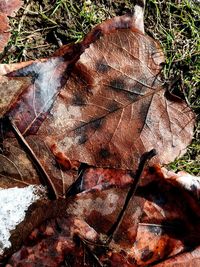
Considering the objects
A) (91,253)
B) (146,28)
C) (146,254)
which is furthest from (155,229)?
(146,28)

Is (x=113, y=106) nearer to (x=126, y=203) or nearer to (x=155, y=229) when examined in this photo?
(x=126, y=203)

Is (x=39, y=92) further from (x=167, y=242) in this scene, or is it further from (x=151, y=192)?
(x=167, y=242)

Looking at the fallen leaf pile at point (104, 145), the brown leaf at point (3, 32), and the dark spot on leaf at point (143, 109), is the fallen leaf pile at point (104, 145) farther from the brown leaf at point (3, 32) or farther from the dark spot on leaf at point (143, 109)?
the brown leaf at point (3, 32)

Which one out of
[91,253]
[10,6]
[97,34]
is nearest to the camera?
[91,253]

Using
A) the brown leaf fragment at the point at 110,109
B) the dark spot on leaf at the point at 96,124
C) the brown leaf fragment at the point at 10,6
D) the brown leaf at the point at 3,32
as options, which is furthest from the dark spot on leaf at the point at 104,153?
the brown leaf fragment at the point at 10,6

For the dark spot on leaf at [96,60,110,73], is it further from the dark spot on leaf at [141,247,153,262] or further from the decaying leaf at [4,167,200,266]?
the dark spot on leaf at [141,247,153,262]

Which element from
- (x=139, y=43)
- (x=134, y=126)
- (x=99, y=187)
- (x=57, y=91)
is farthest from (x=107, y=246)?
(x=139, y=43)
